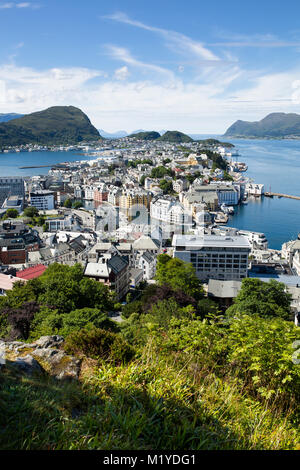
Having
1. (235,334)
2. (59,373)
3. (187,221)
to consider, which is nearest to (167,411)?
(59,373)

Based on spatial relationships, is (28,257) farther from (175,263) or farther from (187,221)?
(187,221)

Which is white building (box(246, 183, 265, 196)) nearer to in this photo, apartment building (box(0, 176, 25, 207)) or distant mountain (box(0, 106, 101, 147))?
apartment building (box(0, 176, 25, 207))

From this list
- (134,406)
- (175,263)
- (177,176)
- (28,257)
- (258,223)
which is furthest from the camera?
(177,176)

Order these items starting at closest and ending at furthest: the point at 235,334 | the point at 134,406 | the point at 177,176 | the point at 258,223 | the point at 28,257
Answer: the point at 134,406
the point at 235,334
the point at 28,257
the point at 258,223
the point at 177,176

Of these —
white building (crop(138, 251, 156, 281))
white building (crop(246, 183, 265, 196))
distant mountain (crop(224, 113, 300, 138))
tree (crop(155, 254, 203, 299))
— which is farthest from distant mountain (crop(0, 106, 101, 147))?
tree (crop(155, 254, 203, 299))

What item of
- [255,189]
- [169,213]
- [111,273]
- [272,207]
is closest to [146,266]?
[111,273]

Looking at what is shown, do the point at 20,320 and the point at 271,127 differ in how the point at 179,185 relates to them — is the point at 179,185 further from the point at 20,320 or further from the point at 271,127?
the point at 271,127
